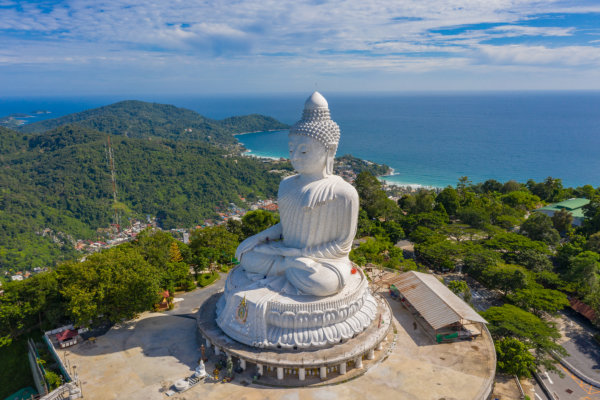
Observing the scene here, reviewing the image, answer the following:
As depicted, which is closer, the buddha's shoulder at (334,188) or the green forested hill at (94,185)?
the buddha's shoulder at (334,188)

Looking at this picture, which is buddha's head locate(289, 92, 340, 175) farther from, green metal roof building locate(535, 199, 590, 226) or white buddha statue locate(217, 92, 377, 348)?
green metal roof building locate(535, 199, 590, 226)

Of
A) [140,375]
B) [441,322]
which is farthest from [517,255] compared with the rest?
[140,375]

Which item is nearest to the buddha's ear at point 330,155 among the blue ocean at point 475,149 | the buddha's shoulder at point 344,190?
the buddha's shoulder at point 344,190

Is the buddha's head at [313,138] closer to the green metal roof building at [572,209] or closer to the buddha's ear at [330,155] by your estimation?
the buddha's ear at [330,155]

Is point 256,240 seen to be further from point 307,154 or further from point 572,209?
point 572,209

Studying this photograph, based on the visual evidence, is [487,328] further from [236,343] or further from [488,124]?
[488,124]

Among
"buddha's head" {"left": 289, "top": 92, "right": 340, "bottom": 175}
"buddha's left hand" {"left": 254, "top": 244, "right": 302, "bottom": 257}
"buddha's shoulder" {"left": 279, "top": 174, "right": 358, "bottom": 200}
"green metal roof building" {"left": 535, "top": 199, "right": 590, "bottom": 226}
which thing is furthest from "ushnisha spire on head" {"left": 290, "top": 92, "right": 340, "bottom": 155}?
"green metal roof building" {"left": 535, "top": 199, "right": 590, "bottom": 226}
